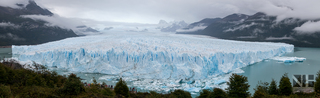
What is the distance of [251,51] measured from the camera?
777 inches

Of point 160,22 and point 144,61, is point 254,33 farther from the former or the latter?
point 144,61

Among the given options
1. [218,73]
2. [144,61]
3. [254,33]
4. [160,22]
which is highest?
[160,22]

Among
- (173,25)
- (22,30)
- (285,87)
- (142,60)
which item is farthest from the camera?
(173,25)

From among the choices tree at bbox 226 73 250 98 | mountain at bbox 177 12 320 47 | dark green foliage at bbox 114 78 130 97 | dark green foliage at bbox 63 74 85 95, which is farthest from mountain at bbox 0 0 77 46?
mountain at bbox 177 12 320 47

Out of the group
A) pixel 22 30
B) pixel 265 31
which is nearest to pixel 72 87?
pixel 22 30

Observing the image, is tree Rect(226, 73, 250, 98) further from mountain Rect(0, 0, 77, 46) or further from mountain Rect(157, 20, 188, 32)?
mountain Rect(157, 20, 188, 32)

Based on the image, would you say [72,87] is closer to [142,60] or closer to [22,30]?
[142,60]

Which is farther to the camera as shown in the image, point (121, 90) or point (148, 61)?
point (148, 61)

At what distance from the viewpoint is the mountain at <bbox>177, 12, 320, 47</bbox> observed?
63.4 meters

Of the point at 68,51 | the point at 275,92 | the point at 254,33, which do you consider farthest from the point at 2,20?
the point at 254,33

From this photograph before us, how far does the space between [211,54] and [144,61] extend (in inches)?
215

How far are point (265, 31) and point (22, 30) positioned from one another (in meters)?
87.5

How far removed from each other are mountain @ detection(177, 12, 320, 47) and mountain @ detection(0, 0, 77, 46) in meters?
62.8

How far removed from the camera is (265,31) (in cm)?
7575
